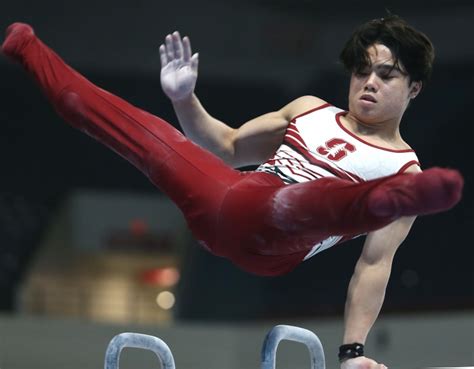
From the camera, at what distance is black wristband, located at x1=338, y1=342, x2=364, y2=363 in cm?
318

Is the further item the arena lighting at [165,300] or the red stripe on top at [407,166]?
the arena lighting at [165,300]

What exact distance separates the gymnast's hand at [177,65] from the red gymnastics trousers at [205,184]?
0.32 m

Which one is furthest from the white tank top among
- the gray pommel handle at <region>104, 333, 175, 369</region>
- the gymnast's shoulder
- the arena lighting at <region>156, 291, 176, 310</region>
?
the arena lighting at <region>156, 291, 176, 310</region>

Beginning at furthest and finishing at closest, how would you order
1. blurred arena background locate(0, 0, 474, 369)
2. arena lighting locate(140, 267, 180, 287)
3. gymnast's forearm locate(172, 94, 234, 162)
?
arena lighting locate(140, 267, 180, 287), blurred arena background locate(0, 0, 474, 369), gymnast's forearm locate(172, 94, 234, 162)

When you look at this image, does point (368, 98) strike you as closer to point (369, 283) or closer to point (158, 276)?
point (369, 283)

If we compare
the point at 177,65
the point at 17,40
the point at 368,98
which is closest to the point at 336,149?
the point at 368,98

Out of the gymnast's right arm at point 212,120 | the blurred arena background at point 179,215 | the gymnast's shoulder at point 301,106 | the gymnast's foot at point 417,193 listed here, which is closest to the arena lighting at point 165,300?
the blurred arena background at point 179,215

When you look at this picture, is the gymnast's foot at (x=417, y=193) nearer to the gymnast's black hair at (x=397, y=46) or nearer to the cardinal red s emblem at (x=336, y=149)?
the cardinal red s emblem at (x=336, y=149)

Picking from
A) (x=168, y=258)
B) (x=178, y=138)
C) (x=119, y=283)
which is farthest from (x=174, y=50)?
(x=119, y=283)

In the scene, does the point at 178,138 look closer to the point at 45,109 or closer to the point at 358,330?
the point at 358,330

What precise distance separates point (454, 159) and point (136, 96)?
4.09m

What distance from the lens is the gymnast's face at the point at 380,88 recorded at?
11.5ft

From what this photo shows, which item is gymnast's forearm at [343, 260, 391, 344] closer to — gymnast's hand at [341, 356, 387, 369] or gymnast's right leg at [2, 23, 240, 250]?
gymnast's hand at [341, 356, 387, 369]

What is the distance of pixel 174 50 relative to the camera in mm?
3564
